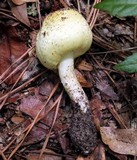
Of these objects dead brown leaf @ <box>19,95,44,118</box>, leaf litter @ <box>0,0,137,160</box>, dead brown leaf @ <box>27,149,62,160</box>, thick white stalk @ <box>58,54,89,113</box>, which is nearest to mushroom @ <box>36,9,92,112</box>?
thick white stalk @ <box>58,54,89,113</box>

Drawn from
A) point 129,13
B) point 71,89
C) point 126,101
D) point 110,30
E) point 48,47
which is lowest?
point 126,101

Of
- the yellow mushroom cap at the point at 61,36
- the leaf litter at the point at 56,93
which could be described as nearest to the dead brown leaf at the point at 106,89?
the leaf litter at the point at 56,93

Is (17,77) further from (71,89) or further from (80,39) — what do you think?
(80,39)

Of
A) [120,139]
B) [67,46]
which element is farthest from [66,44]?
[120,139]

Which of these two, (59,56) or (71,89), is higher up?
(59,56)

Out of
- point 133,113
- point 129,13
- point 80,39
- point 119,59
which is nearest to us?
point 129,13

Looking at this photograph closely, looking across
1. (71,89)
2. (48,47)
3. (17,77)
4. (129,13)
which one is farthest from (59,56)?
(129,13)

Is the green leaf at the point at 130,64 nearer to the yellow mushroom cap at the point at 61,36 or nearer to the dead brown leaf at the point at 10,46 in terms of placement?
the yellow mushroom cap at the point at 61,36

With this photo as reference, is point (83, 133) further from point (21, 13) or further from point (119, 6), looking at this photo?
point (21, 13)
